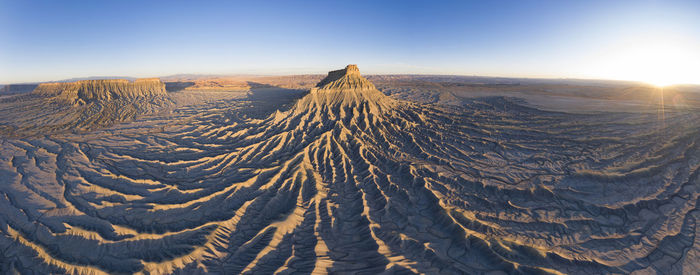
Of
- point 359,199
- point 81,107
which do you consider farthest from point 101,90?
point 359,199

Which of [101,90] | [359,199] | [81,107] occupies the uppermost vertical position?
[101,90]

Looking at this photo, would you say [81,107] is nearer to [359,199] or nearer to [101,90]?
[101,90]

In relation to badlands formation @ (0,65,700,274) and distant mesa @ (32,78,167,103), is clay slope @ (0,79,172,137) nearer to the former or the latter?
distant mesa @ (32,78,167,103)

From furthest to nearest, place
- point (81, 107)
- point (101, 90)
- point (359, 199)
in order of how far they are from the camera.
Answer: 1. point (101, 90)
2. point (81, 107)
3. point (359, 199)

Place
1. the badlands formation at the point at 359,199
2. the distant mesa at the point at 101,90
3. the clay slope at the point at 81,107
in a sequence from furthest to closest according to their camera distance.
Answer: the distant mesa at the point at 101,90
the clay slope at the point at 81,107
the badlands formation at the point at 359,199

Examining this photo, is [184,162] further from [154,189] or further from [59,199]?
[59,199]

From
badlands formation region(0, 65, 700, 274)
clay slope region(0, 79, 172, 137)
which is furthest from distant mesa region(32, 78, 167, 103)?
badlands formation region(0, 65, 700, 274)

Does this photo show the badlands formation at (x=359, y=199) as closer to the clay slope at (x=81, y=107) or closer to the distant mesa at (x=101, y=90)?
the clay slope at (x=81, y=107)

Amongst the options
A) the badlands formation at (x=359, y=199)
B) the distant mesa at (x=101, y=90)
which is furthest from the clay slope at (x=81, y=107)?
the badlands formation at (x=359, y=199)
